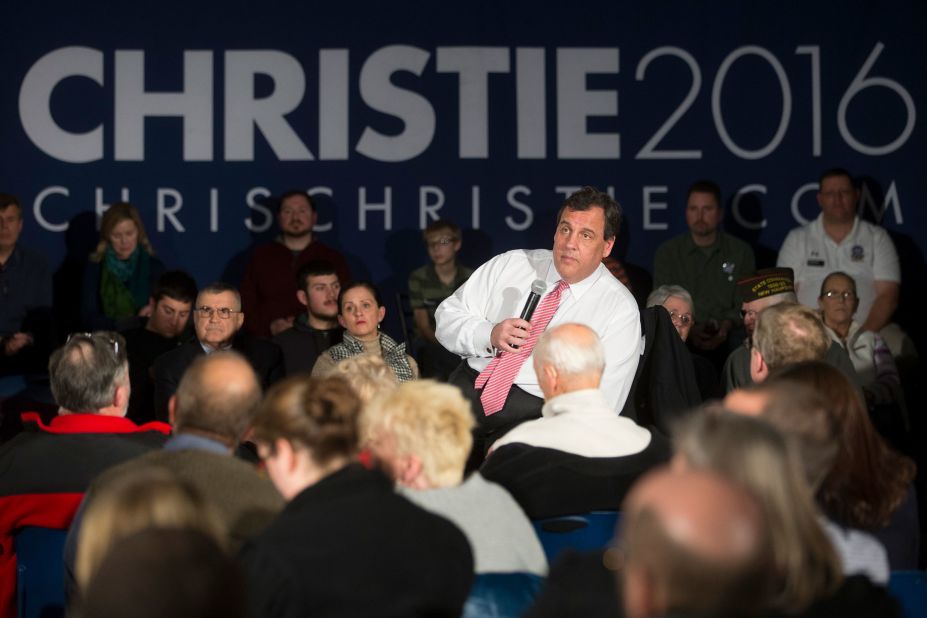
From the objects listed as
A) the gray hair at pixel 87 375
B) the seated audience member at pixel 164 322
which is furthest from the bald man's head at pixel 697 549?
the seated audience member at pixel 164 322

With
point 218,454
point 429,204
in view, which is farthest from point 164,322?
point 218,454

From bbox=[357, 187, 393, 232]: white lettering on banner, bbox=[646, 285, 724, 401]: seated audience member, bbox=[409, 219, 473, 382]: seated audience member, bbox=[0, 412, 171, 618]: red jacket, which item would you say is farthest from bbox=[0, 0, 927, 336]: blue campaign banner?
bbox=[0, 412, 171, 618]: red jacket

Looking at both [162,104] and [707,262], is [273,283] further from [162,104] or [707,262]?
[707,262]

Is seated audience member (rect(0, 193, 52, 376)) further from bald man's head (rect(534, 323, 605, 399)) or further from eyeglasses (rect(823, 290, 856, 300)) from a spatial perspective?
eyeglasses (rect(823, 290, 856, 300))

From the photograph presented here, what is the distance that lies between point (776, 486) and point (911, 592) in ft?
3.32

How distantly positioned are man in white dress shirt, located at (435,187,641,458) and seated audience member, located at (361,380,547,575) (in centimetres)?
196

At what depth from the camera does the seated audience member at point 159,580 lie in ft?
5.51

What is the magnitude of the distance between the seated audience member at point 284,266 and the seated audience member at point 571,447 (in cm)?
366

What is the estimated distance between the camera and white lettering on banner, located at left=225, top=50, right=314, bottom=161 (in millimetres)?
7777

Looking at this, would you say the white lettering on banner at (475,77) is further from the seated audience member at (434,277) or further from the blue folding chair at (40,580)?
the blue folding chair at (40,580)

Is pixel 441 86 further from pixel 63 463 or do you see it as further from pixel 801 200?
pixel 63 463

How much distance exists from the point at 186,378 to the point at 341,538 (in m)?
0.86

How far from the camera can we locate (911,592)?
2613 millimetres

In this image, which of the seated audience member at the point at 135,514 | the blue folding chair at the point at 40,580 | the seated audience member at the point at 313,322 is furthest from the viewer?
the seated audience member at the point at 313,322
